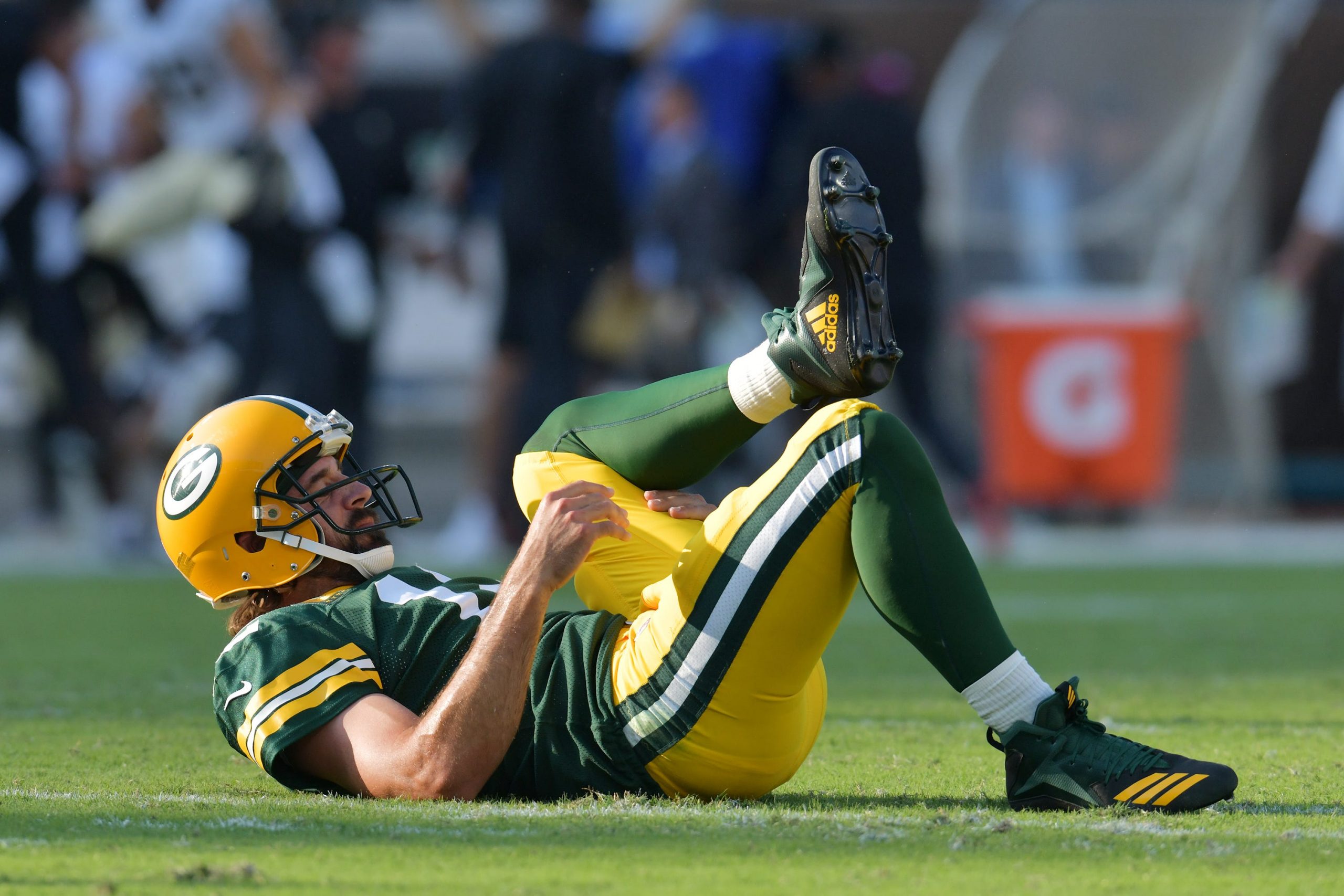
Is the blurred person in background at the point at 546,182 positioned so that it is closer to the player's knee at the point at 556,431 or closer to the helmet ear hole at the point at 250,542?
the player's knee at the point at 556,431

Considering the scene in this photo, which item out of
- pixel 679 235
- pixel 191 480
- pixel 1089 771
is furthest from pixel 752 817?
pixel 679 235

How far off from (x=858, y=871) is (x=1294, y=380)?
1098 cm

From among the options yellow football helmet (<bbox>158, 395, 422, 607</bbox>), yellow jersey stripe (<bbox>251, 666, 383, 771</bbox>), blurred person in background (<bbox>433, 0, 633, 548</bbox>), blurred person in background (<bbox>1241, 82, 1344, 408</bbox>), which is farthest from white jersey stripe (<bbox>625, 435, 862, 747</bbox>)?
blurred person in background (<bbox>1241, 82, 1344, 408</bbox>)

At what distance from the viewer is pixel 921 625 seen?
2.87 m

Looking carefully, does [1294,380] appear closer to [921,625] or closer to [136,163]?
[136,163]

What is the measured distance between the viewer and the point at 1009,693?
9.45ft

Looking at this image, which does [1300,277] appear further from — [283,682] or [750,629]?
[283,682]

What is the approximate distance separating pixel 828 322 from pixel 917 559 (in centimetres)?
50

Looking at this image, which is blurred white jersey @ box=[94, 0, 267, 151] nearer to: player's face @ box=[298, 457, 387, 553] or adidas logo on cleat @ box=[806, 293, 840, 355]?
player's face @ box=[298, 457, 387, 553]

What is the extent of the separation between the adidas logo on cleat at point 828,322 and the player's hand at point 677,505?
0.43 meters

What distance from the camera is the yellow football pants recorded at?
2842 millimetres

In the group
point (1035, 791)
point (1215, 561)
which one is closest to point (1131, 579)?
point (1215, 561)

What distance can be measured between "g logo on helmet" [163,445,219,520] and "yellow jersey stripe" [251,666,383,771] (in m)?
0.53

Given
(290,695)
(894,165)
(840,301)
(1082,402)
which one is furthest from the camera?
(1082,402)
